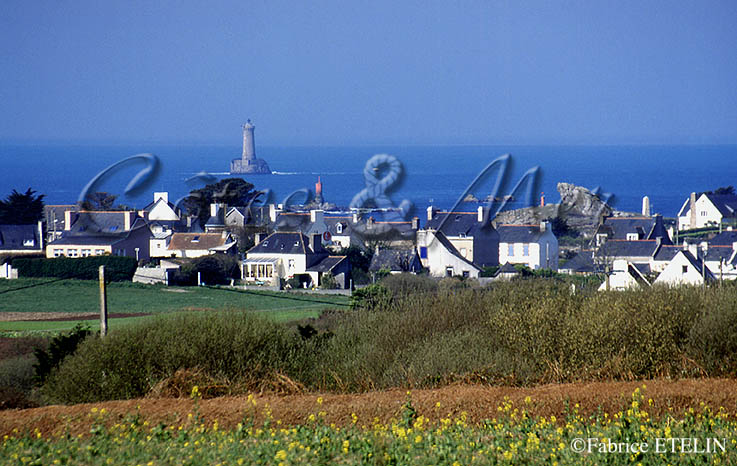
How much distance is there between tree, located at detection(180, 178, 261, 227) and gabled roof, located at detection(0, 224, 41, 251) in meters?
13.2

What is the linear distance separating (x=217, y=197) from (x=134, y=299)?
27004 mm

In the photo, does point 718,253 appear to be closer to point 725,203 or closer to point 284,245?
point 284,245

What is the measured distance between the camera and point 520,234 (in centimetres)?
4694

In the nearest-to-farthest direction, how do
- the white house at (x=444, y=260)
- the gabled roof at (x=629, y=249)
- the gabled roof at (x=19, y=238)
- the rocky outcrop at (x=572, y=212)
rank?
the white house at (x=444, y=260)
the gabled roof at (x=629, y=249)
the gabled roof at (x=19, y=238)
the rocky outcrop at (x=572, y=212)

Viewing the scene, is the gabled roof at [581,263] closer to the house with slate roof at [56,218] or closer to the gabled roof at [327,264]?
the gabled roof at [327,264]

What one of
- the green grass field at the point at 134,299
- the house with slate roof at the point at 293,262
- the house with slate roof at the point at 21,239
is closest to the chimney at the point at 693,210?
the house with slate roof at the point at 293,262

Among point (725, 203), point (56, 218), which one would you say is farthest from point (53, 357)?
point (725, 203)

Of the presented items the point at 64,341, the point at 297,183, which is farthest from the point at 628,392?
the point at 297,183

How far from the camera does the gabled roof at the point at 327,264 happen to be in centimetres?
3922

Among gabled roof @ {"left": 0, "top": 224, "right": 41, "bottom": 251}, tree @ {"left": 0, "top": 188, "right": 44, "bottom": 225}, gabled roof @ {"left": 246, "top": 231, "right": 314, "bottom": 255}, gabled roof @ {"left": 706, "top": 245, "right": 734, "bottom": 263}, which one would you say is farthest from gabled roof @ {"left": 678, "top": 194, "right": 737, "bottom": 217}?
tree @ {"left": 0, "top": 188, "right": 44, "bottom": 225}

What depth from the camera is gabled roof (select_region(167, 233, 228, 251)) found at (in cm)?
4556

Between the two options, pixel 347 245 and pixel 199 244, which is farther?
pixel 347 245

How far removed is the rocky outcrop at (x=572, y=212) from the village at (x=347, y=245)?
2377mm

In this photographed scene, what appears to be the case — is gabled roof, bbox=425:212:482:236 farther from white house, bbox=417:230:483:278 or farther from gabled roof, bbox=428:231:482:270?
white house, bbox=417:230:483:278
